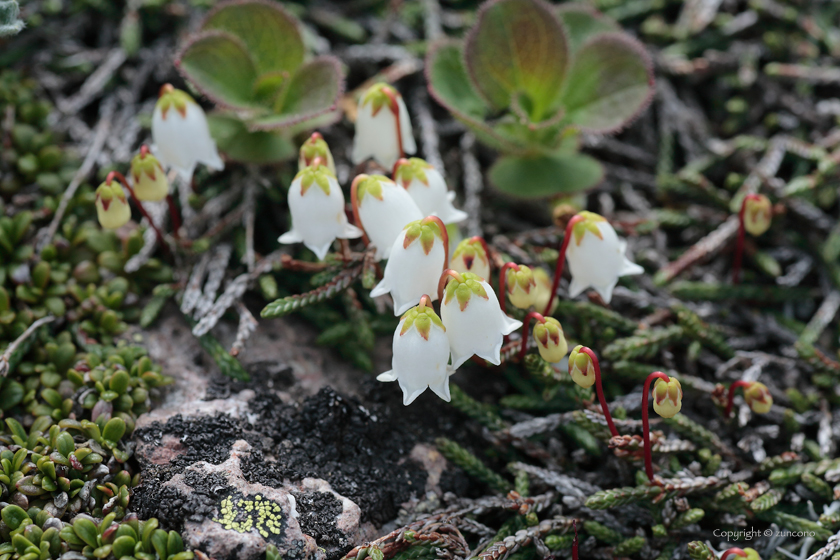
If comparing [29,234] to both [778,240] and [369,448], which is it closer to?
[369,448]

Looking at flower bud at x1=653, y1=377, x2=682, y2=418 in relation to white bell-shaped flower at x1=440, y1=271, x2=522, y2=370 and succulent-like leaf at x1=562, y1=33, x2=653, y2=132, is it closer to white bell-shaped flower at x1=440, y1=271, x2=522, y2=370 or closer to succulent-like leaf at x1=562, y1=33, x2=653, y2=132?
white bell-shaped flower at x1=440, y1=271, x2=522, y2=370

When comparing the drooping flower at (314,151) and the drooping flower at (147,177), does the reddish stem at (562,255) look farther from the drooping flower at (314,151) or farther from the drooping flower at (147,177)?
the drooping flower at (147,177)

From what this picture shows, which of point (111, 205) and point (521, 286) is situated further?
point (111, 205)

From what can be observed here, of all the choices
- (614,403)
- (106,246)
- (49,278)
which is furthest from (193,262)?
(614,403)

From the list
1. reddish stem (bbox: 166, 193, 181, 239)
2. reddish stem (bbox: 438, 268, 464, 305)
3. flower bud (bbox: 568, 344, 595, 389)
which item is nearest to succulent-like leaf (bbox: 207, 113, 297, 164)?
reddish stem (bbox: 166, 193, 181, 239)

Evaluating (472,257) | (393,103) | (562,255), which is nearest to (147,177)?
(393,103)

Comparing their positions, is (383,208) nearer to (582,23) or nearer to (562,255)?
(562,255)
